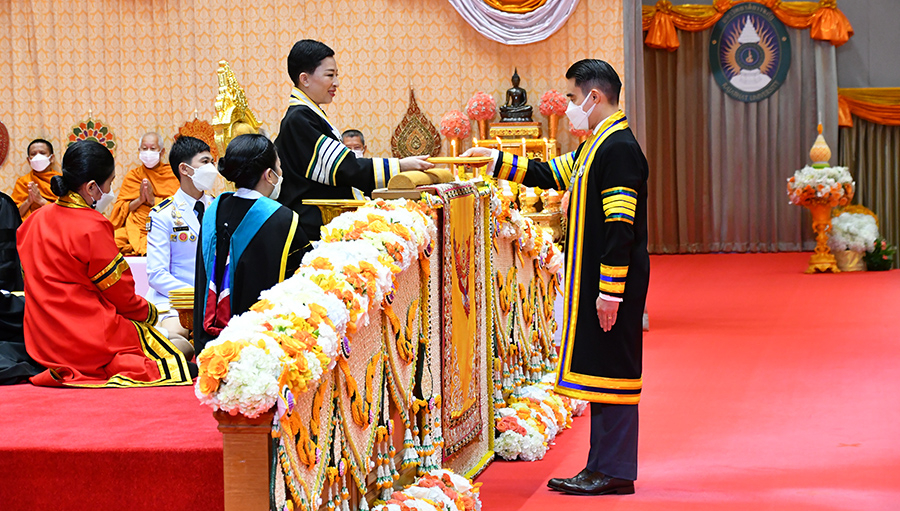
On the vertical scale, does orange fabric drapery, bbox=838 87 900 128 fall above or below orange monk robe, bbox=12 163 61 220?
above

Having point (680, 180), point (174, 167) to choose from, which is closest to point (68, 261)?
point (174, 167)

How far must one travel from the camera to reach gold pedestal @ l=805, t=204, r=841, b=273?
974 centimetres

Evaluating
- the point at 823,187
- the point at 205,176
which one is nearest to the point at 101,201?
the point at 205,176

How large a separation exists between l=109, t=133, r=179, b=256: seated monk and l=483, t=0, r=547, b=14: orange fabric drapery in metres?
3.15

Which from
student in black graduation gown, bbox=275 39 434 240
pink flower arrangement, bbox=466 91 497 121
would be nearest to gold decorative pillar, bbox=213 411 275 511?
student in black graduation gown, bbox=275 39 434 240

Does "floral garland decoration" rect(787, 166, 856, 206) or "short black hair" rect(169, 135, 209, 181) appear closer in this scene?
"short black hair" rect(169, 135, 209, 181)

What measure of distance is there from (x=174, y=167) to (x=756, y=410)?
3.02 m

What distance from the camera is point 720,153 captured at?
39.7 ft

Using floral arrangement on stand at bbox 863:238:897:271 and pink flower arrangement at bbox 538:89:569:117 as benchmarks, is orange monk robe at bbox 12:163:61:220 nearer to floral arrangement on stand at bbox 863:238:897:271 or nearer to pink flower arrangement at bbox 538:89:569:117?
pink flower arrangement at bbox 538:89:569:117

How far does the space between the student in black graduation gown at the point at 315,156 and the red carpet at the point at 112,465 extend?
3.69 feet

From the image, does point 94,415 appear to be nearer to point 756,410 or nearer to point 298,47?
point 298,47

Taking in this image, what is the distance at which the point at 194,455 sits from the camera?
2.50 m

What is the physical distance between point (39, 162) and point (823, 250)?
7470mm

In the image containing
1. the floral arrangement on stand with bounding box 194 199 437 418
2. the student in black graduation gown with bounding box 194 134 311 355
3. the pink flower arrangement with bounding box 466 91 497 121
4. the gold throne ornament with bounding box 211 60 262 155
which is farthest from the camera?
the pink flower arrangement with bounding box 466 91 497 121
